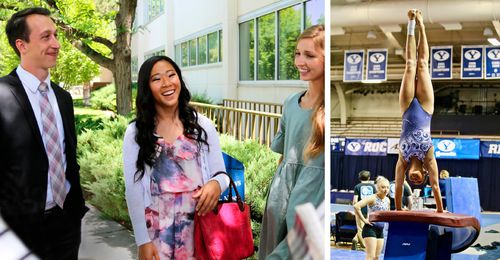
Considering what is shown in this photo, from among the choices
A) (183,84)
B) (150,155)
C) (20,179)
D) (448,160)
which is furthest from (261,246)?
(448,160)

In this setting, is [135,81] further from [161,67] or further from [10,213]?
[10,213]

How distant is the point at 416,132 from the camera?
2.59 metres

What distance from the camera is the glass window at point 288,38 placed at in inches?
72.3

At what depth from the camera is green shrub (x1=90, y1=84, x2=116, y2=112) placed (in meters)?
1.86

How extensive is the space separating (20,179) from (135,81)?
48cm

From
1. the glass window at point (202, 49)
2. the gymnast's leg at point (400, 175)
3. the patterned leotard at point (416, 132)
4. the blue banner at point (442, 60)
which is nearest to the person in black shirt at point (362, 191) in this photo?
the gymnast's leg at point (400, 175)

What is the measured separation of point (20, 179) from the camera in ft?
6.03

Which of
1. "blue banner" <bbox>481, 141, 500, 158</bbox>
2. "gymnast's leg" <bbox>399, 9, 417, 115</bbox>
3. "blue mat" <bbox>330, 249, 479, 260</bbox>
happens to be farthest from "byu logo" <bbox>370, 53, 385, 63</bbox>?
"blue mat" <bbox>330, 249, 479, 260</bbox>

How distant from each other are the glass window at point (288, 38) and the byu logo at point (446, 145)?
1022 mm

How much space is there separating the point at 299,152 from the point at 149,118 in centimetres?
51

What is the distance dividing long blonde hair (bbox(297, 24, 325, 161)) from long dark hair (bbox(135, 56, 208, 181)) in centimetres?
36

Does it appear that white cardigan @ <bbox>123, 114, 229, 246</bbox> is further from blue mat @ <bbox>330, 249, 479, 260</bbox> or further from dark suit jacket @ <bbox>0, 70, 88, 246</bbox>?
blue mat @ <bbox>330, 249, 479, 260</bbox>

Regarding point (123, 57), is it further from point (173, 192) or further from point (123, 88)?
point (173, 192)

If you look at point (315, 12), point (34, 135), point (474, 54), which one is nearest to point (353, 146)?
point (474, 54)
